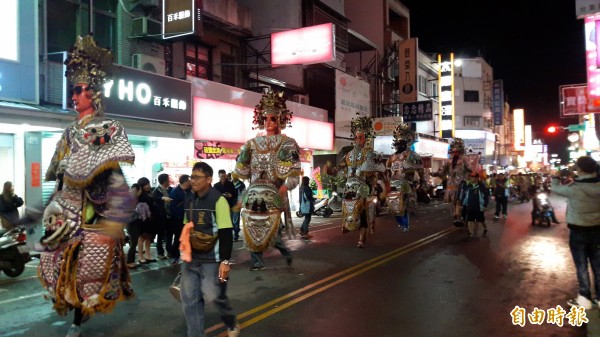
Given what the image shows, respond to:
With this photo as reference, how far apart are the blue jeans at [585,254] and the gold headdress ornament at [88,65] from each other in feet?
18.0

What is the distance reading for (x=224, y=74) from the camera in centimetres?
1955

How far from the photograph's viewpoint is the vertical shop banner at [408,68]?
32.4m

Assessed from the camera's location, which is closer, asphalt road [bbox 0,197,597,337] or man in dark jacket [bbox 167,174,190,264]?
asphalt road [bbox 0,197,597,337]

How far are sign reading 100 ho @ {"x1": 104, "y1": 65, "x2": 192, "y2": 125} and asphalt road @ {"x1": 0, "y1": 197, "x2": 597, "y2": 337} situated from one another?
15.4 feet

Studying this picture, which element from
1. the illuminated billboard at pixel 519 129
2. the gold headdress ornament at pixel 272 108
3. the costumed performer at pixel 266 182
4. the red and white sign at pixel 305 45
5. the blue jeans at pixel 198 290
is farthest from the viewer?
the illuminated billboard at pixel 519 129

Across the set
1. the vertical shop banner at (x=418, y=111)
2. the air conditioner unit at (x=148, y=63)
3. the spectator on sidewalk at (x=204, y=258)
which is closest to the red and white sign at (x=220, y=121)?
the air conditioner unit at (x=148, y=63)

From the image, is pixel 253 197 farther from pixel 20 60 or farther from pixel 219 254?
pixel 20 60

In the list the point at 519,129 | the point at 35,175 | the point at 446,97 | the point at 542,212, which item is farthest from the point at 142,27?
the point at 519,129

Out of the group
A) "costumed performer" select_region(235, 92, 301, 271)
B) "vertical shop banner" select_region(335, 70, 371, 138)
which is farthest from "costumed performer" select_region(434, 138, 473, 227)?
"vertical shop banner" select_region(335, 70, 371, 138)

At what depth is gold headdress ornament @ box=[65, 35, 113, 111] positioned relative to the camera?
4930 mm

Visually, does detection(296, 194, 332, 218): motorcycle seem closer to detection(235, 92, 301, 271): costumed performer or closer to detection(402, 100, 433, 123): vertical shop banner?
detection(235, 92, 301, 271): costumed performer

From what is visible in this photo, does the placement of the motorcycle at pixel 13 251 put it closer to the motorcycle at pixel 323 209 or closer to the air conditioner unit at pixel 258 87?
the motorcycle at pixel 323 209

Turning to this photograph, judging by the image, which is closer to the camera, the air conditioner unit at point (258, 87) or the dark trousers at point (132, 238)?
the dark trousers at point (132, 238)

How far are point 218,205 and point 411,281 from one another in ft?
13.5
